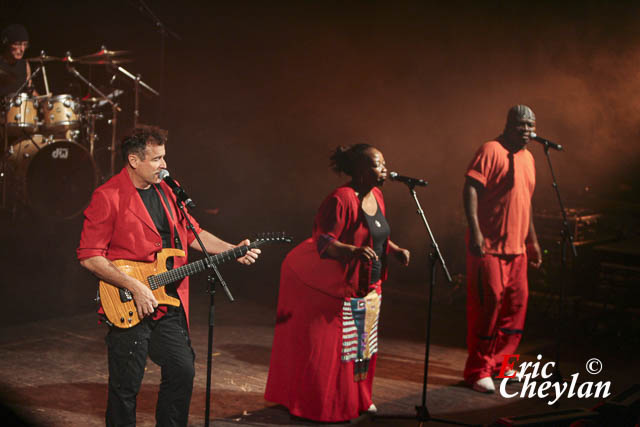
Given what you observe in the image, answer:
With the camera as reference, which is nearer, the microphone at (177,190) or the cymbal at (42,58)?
the microphone at (177,190)

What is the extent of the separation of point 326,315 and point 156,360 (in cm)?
131

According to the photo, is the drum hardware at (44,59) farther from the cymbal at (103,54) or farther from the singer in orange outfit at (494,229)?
the singer in orange outfit at (494,229)

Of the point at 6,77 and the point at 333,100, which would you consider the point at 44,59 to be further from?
the point at 333,100

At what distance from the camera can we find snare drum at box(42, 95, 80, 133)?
30.1 feet

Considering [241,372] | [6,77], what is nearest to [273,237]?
[241,372]

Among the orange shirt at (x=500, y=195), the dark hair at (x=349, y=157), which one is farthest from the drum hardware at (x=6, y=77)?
the orange shirt at (x=500, y=195)

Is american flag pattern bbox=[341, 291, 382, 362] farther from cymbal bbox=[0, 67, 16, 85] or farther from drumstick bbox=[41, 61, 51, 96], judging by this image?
drumstick bbox=[41, 61, 51, 96]

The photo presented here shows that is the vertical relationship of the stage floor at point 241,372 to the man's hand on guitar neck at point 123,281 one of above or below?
below

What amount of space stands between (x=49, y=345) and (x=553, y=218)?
17.7ft

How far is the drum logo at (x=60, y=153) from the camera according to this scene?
9281mm

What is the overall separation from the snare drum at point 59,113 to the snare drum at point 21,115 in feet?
0.45

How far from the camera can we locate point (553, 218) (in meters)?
7.80

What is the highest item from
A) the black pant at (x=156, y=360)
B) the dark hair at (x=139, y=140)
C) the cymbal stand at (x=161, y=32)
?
the cymbal stand at (x=161, y=32)

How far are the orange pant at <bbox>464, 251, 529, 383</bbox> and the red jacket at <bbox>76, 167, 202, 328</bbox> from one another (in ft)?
9.44
